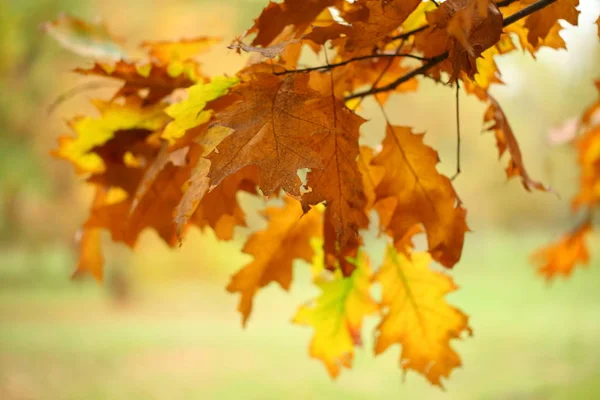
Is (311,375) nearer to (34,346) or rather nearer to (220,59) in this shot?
(34,346)

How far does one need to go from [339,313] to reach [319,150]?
21 centimetres

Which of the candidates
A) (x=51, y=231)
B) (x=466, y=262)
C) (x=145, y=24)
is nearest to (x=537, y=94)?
(x=466, y=262)

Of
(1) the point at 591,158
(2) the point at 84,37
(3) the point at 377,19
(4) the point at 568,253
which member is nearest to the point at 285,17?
(3) the point at 377,19

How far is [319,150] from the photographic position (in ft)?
0.81

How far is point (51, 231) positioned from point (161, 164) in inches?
137

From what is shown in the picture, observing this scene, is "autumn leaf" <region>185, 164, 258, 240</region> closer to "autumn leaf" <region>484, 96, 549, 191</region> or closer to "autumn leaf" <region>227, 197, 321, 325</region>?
"autumn leaf" <region>227, 197, 321, 325</region>

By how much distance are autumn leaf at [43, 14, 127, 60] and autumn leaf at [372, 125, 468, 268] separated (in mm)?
221

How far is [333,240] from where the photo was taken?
0.30 metres

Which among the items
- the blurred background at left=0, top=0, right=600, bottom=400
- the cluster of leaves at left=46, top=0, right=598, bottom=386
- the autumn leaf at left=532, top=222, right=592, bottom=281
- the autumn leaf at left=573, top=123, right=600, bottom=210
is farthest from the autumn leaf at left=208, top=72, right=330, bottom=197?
the blurred background at left=0, top=0, right=600, bottom=400

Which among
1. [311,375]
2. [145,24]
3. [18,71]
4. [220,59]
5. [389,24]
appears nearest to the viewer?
[389,24]

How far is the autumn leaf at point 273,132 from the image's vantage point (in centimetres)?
22

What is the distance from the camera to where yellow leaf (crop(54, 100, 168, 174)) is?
1.12 feet

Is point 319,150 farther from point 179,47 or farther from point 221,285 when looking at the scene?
point 221,285

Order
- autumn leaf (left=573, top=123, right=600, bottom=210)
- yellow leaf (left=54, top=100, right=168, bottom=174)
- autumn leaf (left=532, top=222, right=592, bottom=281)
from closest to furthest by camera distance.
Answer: yellow leaf (left=54, top=100, right=168, bottom=174)
autumn leaf (left=573, top=123, right=600, bottom=210)
autumn leaf (left=532, top=222, right=592, bottom=281)
